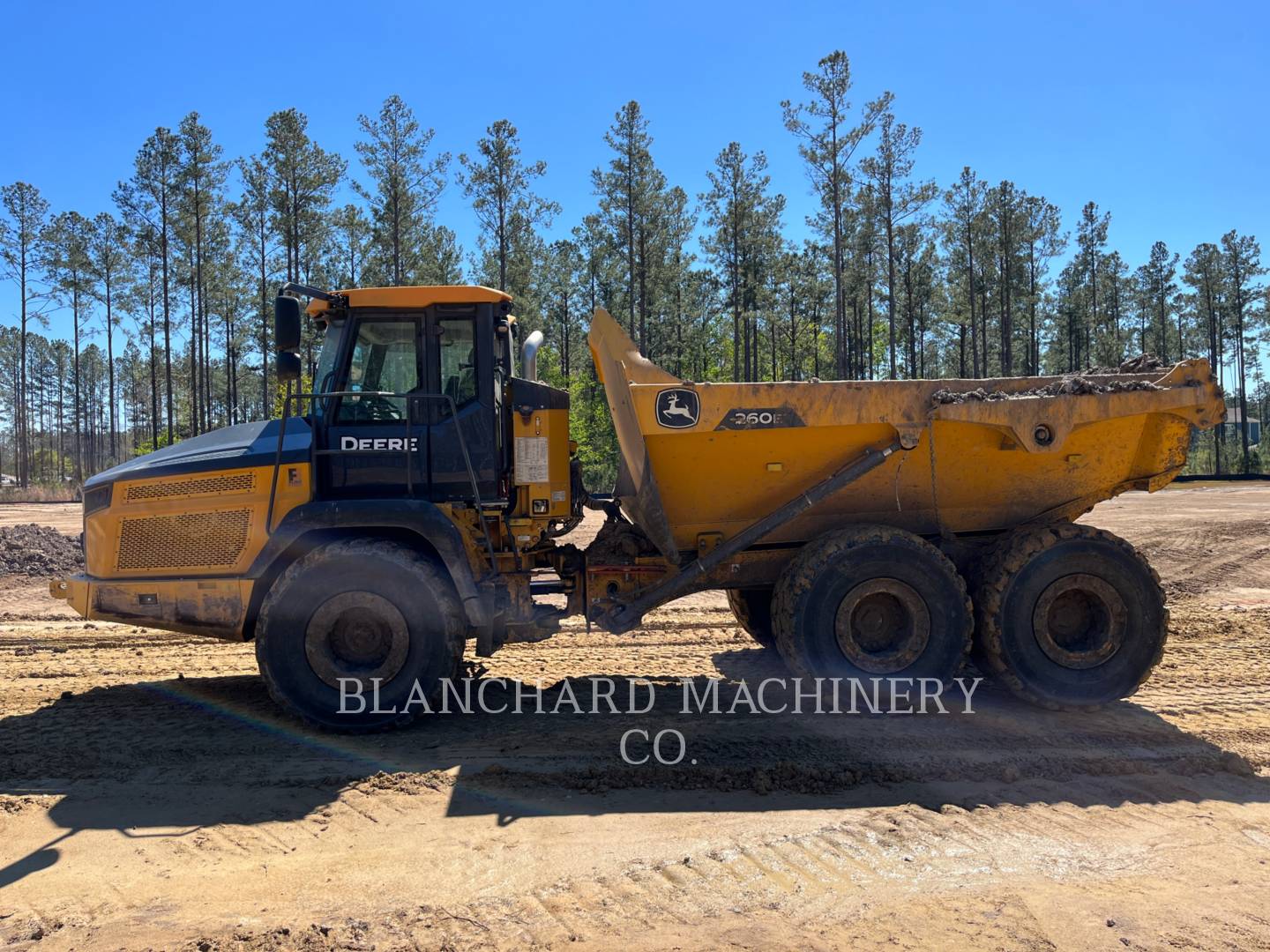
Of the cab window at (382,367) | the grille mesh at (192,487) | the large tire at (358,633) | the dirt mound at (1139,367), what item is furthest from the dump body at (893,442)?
the grille mesh at (192,487)

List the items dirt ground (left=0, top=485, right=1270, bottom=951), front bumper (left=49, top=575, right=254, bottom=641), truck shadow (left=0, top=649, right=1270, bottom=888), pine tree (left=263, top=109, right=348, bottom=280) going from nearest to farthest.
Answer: dirt ground (left=0, top=485, right=1270, bottom=951), truck shadow (left=0, top=649, right=1270, bottom=888), front bumper (left=49, top=575, right=254, bottom=641), pine tree (left=263, top=109, right=348, bottom=280)

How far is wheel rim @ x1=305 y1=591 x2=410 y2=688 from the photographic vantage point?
543 cm

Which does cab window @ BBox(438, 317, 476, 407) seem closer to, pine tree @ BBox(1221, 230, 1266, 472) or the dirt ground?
the dirt ground

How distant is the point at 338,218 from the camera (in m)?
34.5

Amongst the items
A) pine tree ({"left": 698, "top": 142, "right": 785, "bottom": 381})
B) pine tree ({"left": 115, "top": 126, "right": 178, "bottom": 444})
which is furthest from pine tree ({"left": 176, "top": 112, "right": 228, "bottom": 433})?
pine tree ({"left": 698, "top": 142, "right": 785, "bottom": 381})

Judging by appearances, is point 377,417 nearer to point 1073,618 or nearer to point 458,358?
point 458,358

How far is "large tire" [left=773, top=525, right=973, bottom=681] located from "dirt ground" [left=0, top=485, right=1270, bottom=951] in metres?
0.37

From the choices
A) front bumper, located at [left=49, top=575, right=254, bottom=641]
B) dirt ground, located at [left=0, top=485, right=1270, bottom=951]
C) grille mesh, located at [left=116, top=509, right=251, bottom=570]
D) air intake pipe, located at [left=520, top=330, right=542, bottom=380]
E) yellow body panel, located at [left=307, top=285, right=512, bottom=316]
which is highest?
yellow body panel, located at [left=307, top=285, right=512, bottom=316]

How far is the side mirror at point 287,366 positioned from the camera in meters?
5.10

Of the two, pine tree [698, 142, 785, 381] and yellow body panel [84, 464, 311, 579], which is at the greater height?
pine tree [698, 142, 785, 381]

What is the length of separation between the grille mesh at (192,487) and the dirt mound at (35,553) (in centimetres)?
727

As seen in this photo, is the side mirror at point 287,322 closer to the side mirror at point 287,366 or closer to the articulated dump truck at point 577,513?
the side mirror at point 287,366

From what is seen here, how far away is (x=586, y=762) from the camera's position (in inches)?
199

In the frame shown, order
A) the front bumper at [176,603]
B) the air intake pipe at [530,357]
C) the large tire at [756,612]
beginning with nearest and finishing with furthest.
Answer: the front bumper at [176,603] < the air intake pipe at [530,357] < the large tire at [756,612]
